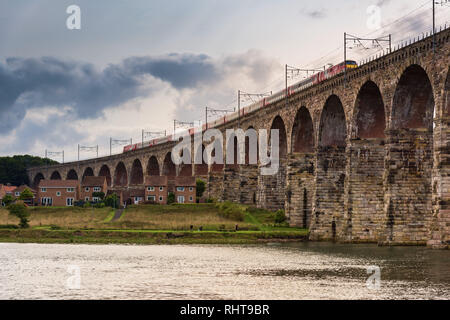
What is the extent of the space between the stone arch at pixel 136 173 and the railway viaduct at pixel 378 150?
68739 mm

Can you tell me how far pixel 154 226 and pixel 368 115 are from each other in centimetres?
2441

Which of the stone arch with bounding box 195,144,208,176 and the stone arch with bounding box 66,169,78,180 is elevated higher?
the stone arch with bounding box 66,169,78,180

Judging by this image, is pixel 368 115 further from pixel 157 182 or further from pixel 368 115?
pixel 157 182

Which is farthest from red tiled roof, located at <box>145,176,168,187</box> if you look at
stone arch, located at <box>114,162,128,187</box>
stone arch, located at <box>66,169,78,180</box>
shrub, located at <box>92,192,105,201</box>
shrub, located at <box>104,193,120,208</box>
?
stone arch, located at <box>66,169,78,180</box>

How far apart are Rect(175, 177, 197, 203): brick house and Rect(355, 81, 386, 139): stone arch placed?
4684 cm

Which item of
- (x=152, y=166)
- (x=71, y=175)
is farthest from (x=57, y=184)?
(x=71, y=175)

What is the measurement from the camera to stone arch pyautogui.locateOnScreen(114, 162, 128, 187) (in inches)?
5856

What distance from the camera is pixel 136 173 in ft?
460

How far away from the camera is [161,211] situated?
79188 millimetres

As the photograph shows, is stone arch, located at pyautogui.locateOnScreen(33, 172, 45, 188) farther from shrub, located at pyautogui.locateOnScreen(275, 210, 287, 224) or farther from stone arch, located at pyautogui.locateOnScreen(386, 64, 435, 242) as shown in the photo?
stone arch, located at pyautogui.locateOnScreen(386, 64, 435, 242)

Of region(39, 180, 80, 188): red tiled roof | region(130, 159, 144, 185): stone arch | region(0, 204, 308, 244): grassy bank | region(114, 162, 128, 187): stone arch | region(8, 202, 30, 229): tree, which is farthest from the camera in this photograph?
region(114, 162, 128, 187): stone arch

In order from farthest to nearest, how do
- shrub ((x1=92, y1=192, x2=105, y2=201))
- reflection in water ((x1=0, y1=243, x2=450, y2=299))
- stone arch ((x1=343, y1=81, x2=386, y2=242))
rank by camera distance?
shrub ((x1=92, y1=192, x2=105, y2=201))
stone arch ((x1=343, y1=81, x2=386, y2=242))
reflection in water ((x1=0, y1=243, x2=450, y2=299))
